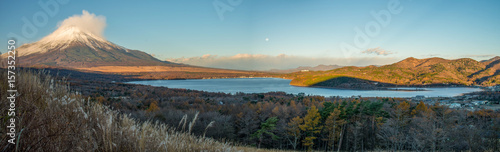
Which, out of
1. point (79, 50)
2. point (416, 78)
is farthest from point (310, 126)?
point (79, 50)

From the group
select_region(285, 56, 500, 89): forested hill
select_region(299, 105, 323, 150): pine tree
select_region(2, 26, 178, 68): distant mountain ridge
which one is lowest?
select_region(299, 105, 323, 150): pine tree

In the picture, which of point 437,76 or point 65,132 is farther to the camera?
point 437,76

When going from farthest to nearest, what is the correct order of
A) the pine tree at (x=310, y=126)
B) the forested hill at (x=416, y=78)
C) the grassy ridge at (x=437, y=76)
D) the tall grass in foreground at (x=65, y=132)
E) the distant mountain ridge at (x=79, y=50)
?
1. the distant mountain ridge at (x=79, y=50)
2. the grassy ridge at (x=437, y=76)
3. the forested hill at (x=416, y=78)
4. the pine tree at (x=310, y=126)
5. the tall grass in foreground at (x=65, y=132)

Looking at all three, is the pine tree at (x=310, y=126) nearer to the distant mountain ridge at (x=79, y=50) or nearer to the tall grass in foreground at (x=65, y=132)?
the tall grass in foreground at (x=65, y=132)

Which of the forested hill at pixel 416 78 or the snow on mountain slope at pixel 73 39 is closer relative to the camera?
the forested hill at pixel 416 78

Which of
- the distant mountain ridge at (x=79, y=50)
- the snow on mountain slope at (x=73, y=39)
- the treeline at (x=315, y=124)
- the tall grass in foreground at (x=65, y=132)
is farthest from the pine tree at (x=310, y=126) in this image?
the snow on mountain slope at (x=73, y=39)

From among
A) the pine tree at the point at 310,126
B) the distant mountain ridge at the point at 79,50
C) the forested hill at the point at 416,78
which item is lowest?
the pine tree at the point at 310,126

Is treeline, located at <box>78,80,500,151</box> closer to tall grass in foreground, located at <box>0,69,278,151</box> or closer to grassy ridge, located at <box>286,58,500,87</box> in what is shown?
tall grass in foreground, located at <box>0,69,278,151</box>

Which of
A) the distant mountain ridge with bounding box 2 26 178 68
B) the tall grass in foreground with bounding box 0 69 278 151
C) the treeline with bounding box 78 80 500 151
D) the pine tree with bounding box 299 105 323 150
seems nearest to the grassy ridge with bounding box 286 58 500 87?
the treeline with bounding box 78 80 500 151

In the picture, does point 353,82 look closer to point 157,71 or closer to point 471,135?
point 471,135

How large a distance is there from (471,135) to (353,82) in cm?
9391

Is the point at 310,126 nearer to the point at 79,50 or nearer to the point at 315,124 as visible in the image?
the point at 315,124

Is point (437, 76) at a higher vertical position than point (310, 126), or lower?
higher

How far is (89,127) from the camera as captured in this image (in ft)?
8.91
